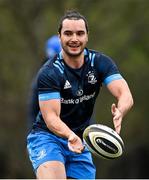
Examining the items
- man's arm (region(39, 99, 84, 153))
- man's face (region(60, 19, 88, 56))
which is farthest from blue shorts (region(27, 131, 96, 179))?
man's face (region(60, 19, 88, 56))

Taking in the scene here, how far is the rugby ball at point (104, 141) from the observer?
29.9ft

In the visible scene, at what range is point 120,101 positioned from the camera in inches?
382

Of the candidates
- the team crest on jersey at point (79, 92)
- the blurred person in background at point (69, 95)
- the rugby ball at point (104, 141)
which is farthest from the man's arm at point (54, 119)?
the team crest on jersey at point (79, 92)

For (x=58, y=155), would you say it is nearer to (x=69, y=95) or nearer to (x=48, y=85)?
(x=69, y=95)

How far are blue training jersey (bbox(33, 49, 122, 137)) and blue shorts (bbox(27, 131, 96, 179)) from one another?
0.15 m

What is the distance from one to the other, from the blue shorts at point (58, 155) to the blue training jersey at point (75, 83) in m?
0.15

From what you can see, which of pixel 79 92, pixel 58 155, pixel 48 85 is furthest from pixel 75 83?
pixel 58 155

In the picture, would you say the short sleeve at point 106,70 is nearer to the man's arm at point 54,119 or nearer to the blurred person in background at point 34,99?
the man's arm at point 54,119

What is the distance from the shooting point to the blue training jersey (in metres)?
9.68

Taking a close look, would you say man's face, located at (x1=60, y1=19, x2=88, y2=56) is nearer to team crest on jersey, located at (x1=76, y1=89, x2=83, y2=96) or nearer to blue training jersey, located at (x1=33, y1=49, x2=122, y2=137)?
blue training jersey, located at (x1=33, y1=49, x2=122, y2=137)

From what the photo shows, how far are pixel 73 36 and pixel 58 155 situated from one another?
1.28m

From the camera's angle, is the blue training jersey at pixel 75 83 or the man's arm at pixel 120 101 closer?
the man's arm at pixel 120 101

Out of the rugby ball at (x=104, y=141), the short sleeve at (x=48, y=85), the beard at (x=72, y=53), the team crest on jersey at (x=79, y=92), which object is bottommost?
the rugby ball at (x=104, y=141)

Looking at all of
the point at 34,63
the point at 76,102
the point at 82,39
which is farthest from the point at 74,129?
the point at 34,63
